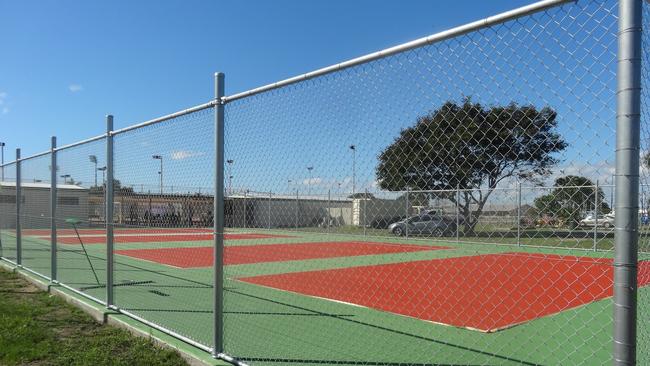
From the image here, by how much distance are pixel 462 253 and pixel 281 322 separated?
447 inches

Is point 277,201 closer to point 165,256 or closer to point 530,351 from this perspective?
point 530,351

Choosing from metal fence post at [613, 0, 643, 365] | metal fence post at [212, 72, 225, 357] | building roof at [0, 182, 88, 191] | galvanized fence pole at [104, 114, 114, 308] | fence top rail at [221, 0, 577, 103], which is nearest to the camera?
metal fence post at [613, 0, 643, 365]

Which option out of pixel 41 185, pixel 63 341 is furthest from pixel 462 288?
pixel 41 185

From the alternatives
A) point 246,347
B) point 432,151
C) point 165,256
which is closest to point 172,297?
point 246,347

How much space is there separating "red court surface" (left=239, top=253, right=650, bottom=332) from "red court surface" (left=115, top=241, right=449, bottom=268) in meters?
1.61

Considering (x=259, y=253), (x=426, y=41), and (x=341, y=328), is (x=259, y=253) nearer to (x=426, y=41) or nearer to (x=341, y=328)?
(x=341, y=328)

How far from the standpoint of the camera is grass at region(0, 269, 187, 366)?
5219mm

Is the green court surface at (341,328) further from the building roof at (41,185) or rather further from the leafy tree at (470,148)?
the leafy tree at (470,148)

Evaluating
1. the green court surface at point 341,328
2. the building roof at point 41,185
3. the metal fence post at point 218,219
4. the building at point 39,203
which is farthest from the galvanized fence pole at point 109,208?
the building roof at point 41,185

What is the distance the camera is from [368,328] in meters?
6.34

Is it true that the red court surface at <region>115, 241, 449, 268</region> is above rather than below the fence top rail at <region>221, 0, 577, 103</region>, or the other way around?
below

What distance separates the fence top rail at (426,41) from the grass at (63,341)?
2.73 m

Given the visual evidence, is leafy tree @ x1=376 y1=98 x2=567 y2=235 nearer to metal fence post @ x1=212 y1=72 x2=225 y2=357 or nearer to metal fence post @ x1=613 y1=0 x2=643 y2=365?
metal fence post @ x1=613 y1=0 x2=643 y2=365

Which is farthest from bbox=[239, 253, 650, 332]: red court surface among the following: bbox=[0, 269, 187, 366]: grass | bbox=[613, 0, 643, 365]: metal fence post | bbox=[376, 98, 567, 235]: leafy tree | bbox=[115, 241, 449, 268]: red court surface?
bbox=[613, 0, 643, 365]: metal fence post
